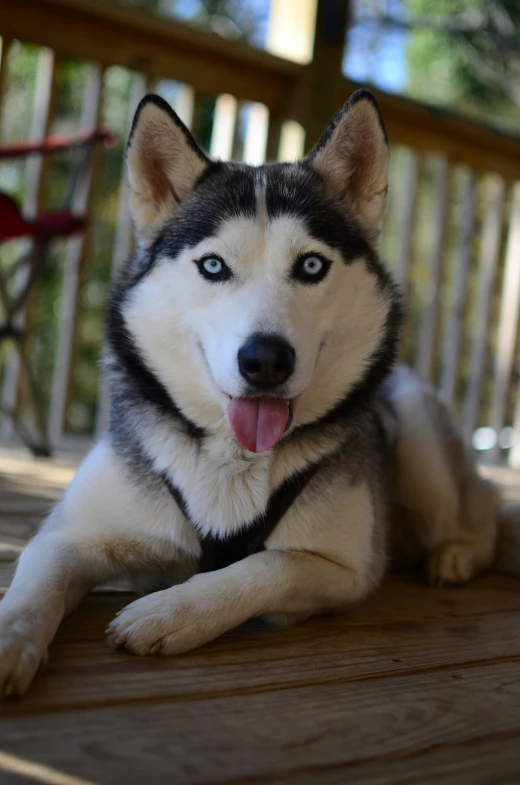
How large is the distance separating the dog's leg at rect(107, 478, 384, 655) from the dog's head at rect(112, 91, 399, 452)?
227mm

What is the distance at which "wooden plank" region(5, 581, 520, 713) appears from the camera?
132cm

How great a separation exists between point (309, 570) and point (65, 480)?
1603mm

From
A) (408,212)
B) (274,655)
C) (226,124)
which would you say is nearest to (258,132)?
(226,124)

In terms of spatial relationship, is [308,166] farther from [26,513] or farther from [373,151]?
[26,513]

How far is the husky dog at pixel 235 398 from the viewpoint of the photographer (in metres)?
1.63

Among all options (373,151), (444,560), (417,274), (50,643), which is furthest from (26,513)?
(417,274)

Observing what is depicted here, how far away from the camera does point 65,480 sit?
3082 mm

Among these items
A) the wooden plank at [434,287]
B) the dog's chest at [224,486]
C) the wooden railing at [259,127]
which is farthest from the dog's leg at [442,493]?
the wooden plank at [434,287]

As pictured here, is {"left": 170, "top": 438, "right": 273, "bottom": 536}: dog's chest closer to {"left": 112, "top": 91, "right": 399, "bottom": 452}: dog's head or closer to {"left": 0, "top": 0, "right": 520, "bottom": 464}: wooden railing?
{"left": 112, "top": 91, "right": 399, "bottom": 452}: dog's head

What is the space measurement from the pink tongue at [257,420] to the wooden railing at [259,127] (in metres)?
1.76

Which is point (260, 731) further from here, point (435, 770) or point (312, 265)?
point (312, 265)

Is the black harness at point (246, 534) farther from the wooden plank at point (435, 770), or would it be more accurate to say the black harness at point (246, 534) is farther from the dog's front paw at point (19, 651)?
the wooden plank at point (435, 770)

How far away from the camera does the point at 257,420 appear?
1708 millimetres

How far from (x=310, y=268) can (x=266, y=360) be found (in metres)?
0.33
